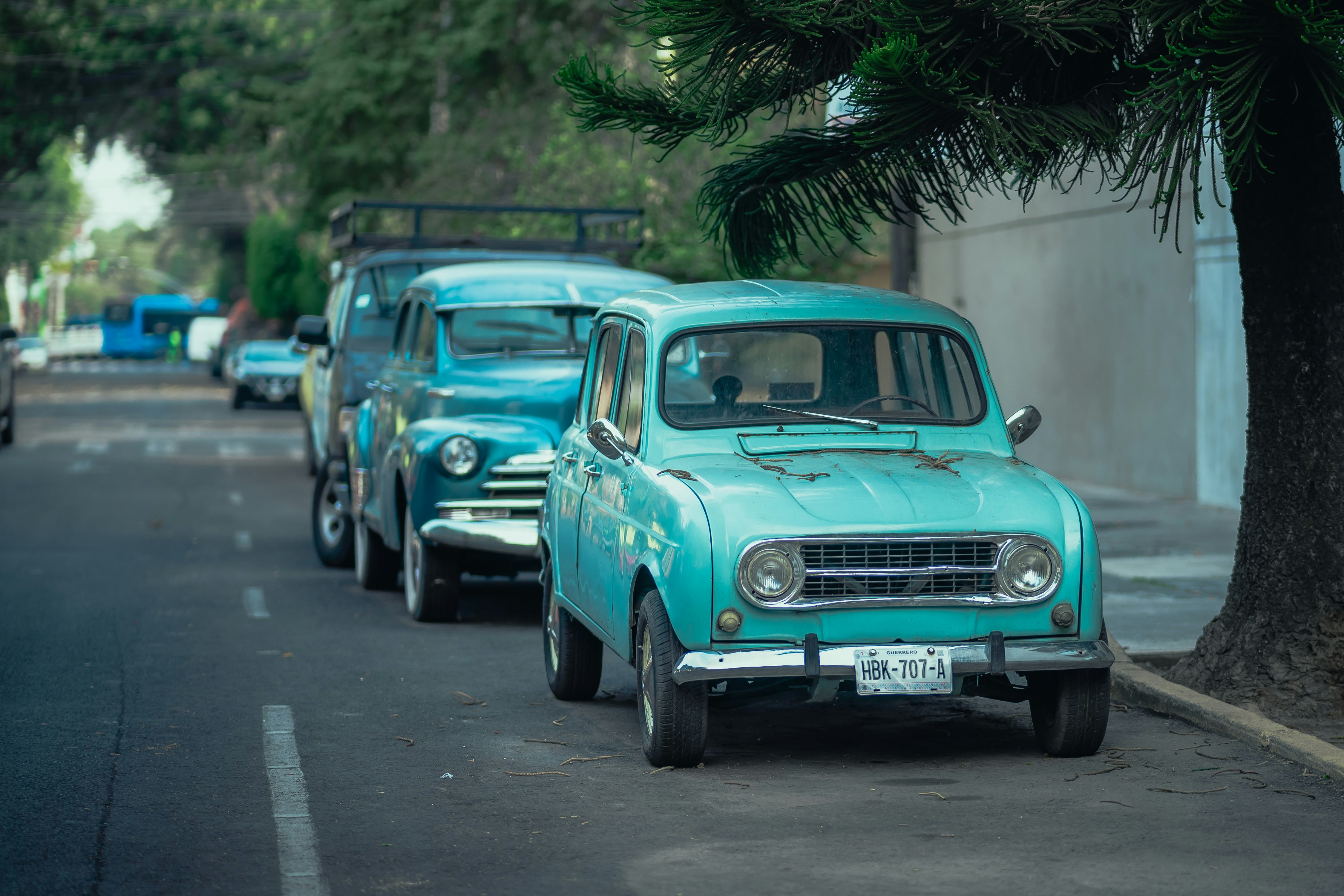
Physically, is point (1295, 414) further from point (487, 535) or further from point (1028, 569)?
point (487, 535)

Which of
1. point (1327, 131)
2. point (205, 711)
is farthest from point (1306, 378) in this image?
point (205, 711)

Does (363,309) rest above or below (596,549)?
above

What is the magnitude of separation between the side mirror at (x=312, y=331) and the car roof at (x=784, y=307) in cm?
810

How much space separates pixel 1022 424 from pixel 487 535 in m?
3.82

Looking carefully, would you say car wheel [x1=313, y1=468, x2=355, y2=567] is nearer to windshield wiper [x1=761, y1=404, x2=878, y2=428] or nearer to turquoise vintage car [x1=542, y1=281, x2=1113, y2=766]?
turquoise vintage car [x1=542, y1=281, x2=1113, y2=766]

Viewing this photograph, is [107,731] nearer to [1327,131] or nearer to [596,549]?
[596,549]

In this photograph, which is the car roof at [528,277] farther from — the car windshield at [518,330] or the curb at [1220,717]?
the curb at [1220,717]

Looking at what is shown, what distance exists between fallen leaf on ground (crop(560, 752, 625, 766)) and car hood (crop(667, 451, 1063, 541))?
118 cm

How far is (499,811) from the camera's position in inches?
253

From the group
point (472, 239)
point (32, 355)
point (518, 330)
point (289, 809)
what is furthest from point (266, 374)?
point (32, 355)

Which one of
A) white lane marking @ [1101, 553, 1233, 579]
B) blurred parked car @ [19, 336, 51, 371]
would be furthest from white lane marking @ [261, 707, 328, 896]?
blurred parked car @ [19, 336, 51, 371]

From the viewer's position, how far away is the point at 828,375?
7.84 m

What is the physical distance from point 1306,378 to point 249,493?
14.8 meters

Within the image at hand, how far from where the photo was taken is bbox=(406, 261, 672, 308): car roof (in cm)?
1223
